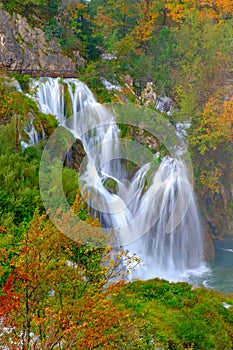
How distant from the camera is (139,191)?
44.4ft

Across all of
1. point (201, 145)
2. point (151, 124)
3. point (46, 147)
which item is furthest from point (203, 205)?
point (46, 147)

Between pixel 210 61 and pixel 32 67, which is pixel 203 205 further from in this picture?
pixel 32 67

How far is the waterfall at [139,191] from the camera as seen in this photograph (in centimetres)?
1279

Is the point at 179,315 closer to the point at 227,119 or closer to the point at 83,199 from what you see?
the point at 83,199

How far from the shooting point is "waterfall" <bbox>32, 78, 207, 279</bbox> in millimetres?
12789

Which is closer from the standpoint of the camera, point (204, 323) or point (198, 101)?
point (204, 323)

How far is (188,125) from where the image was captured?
57.7 ft

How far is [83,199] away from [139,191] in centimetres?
539

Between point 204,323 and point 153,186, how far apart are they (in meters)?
8.22

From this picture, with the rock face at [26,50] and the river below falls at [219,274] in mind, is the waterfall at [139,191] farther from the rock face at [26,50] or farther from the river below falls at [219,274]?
the rock face at [26,50]

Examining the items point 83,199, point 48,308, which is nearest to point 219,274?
point 83,199

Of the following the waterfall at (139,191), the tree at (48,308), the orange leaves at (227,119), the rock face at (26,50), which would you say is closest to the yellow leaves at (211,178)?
the orange leaves at (227,119)

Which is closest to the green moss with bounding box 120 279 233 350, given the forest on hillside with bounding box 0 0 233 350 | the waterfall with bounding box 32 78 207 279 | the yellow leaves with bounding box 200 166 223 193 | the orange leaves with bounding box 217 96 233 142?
the forest on hillside with bounding box 0 0 233 350

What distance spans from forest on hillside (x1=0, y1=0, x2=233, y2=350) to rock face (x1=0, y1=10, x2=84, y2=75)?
0.53 m
